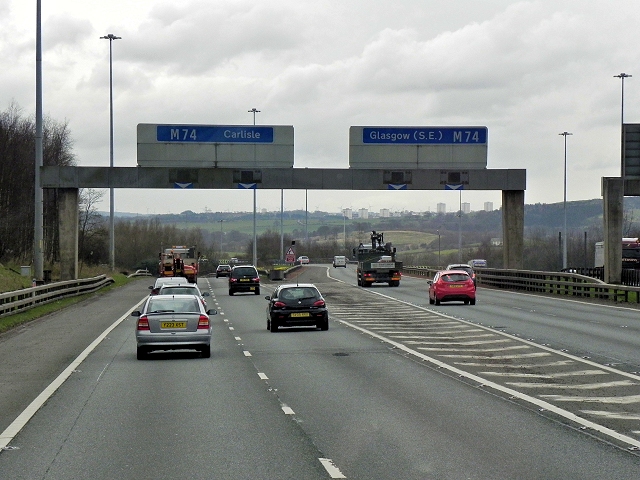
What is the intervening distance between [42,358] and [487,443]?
13538 mm

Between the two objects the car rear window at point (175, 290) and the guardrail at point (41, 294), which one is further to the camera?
the guardrail at point (41, 294)

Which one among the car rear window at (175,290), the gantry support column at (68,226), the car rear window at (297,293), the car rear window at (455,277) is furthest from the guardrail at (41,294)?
the car rear window at (455,277)

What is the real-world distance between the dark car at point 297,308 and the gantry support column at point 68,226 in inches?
973

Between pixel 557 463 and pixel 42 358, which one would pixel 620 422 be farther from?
pixel 42 358

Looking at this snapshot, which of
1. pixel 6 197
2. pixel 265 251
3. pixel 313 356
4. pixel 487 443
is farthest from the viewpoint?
pixel 265 251

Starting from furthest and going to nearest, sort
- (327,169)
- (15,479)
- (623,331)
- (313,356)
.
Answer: (327,169), (623,331), (313,356), (15,479)

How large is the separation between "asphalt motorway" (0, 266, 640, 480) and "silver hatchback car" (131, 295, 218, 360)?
0.37m

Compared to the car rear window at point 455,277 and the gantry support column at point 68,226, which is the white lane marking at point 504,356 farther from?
the gantry support column at point 68,226

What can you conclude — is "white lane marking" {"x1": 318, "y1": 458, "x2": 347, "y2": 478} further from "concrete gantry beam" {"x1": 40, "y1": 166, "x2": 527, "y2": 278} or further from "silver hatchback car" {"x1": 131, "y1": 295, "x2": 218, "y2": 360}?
"concrete gantry beam" {"x1": 40, "y1": 166, "x2": 527, "y2": 278}

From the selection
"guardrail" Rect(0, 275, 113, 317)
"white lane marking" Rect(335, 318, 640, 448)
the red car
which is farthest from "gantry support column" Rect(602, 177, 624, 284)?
"white lane marking" Rect(335, 318, 640, 448)

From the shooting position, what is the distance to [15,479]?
30.3ft

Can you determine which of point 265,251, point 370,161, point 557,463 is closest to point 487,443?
point 557,463

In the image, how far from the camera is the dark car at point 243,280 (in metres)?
57.6

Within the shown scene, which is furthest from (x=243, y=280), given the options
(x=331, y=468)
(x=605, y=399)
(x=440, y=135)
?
(x=331, y=468)
